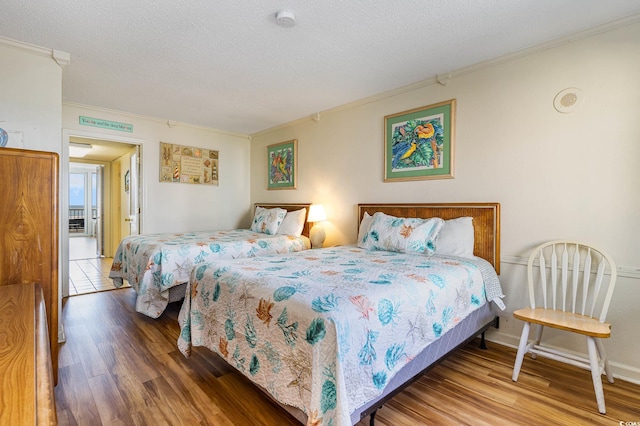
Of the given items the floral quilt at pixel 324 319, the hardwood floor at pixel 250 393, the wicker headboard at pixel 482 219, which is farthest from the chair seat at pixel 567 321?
the wicker headboard at pixel 482 219

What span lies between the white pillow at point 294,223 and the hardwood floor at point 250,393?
1.92 meters

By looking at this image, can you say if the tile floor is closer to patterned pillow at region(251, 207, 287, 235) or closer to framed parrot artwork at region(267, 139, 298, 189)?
patterned pillow at region(251, 207, 287, 235)

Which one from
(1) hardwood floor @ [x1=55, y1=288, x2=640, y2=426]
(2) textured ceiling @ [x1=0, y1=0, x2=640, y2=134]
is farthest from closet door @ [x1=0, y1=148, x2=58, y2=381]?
(2) textured ceiling @ [x1=0, y1=0, x2=640, y2=134]

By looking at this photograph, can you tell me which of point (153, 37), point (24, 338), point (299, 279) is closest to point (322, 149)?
point (153, 37)

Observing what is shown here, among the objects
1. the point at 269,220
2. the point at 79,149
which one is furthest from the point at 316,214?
the point at 79,149

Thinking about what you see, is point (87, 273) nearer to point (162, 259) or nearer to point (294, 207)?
point (162, 259)

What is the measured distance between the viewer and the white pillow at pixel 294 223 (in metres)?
4.07

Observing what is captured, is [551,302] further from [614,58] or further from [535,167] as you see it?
[614,58]

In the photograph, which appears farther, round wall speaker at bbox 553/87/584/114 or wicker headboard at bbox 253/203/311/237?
wicker headboard at bbox 253/203/311/237

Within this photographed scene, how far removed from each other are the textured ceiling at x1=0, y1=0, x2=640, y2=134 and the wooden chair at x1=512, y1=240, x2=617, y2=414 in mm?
1556

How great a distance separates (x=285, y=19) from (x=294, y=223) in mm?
2505

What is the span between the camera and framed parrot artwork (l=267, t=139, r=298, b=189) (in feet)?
14.8

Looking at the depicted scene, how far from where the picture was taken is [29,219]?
1.48 m

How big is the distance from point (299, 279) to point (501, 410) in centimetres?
133
